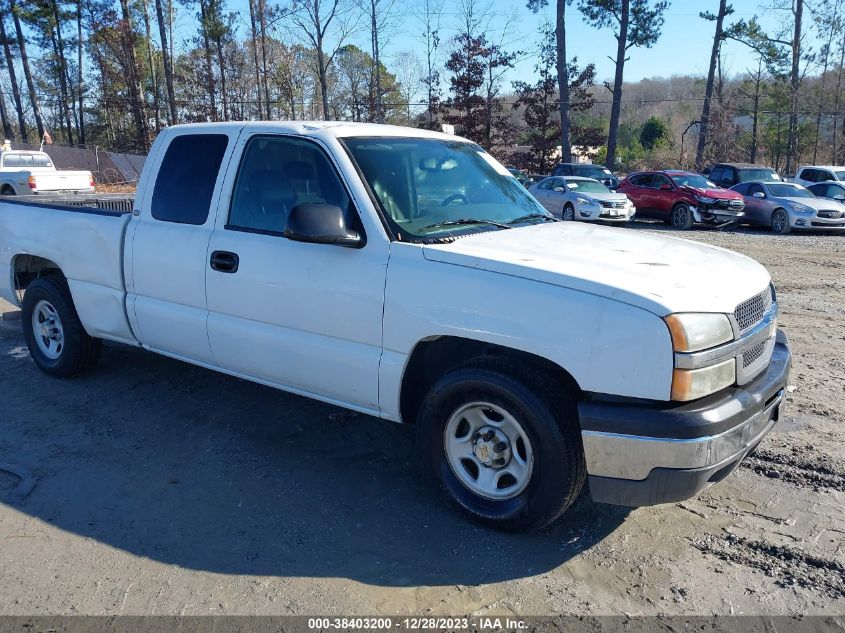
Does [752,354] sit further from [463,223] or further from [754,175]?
[754,175]

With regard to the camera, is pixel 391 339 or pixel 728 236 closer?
pixel 391 339

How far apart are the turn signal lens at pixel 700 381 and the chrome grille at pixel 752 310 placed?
0.74ft

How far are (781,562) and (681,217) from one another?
62.8 ft

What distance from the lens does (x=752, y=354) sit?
11.2 ft

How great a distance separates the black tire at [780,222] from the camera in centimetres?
1923

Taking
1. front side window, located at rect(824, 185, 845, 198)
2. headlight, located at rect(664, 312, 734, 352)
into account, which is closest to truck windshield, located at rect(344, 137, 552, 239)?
headlight, located at rect(664, 312, 734, 352)

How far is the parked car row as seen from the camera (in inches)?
754

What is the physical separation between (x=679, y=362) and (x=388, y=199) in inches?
70.5

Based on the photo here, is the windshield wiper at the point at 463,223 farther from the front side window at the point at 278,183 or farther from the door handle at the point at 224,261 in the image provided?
the door handle at the point at 224,261

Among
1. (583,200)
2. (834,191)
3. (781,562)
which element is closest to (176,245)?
(781,562)

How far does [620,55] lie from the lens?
36219 millimetres

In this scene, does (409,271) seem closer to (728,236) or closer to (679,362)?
(679,362)

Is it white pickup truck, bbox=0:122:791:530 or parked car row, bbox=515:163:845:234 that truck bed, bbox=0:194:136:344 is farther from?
parked car row, bbox=515:163:845:234

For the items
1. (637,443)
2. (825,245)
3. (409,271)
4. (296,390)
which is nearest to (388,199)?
(409,271)
